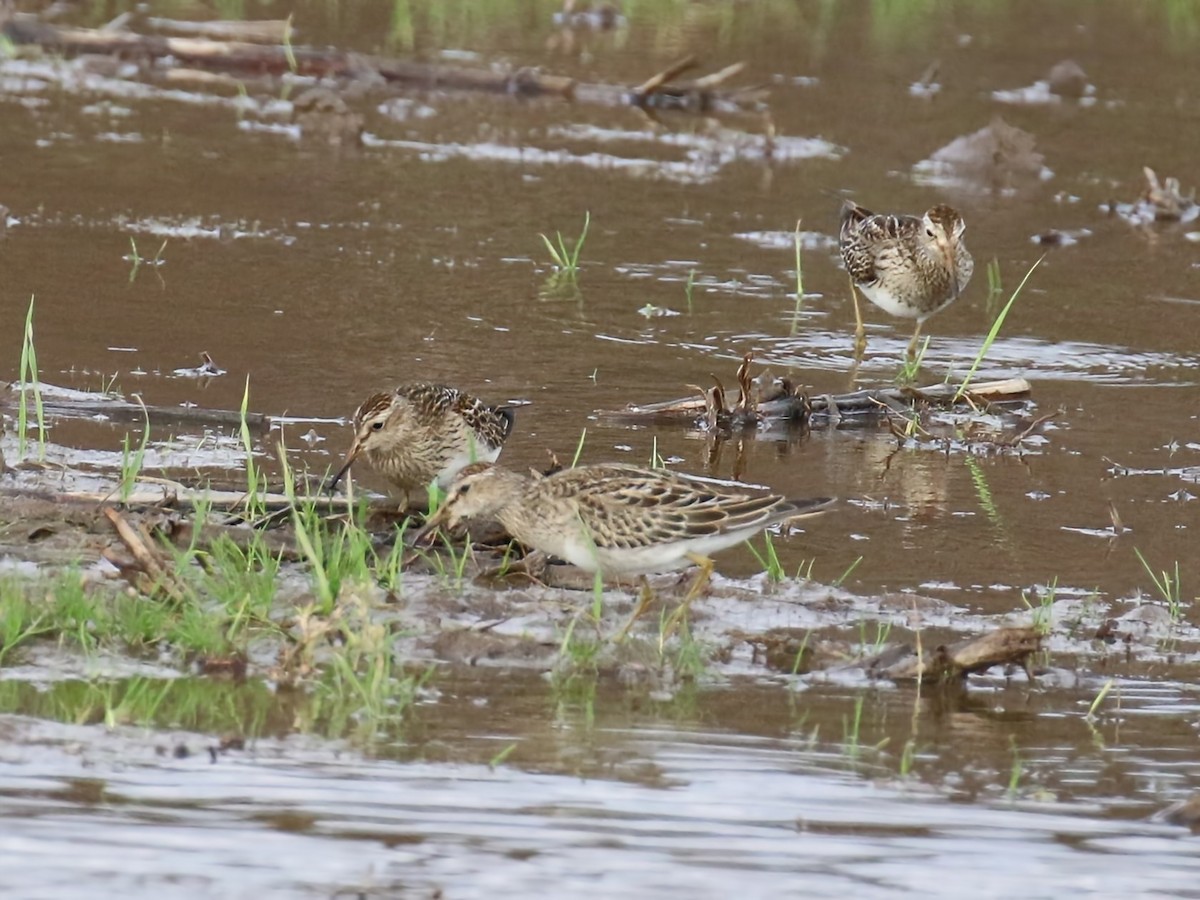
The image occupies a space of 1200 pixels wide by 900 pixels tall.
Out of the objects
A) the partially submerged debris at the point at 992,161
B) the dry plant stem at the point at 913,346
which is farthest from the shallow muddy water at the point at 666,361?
the dry plant stem at the point at 913,346

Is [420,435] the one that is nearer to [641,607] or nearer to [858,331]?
[641,607]

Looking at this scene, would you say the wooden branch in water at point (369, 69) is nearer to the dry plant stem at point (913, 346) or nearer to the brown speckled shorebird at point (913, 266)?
the brown speckled shorebird at point (913, 266)

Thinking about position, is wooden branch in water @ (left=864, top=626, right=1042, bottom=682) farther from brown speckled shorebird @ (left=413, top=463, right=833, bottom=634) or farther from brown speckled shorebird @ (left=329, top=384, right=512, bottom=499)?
brown speckled shorebird @ (left=329, top=384, right=512, bottom=499)

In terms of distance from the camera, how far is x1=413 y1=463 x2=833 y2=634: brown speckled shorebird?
7.16 meters

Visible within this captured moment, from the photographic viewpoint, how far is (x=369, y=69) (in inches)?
714

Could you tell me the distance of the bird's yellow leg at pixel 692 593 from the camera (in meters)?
6.83

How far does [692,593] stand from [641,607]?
18 cm

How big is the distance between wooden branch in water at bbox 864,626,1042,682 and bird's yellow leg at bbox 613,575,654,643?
2.54 feet

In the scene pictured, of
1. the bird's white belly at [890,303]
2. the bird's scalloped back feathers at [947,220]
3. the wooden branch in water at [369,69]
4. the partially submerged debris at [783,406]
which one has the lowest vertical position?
the partially submerged debris at [783,406]

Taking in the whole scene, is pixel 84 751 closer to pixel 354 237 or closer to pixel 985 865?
pixel 985 865

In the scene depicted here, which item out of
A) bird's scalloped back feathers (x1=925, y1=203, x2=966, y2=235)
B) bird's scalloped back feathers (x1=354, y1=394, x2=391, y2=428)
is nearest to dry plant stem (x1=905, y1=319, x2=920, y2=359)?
bird's scalloped back feathers (x1=925, y1=203, x2=966, y2=235)

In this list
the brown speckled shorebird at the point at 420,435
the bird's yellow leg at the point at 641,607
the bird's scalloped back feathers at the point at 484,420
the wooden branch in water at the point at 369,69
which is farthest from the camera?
the wooden branch in water at the point at 369,69

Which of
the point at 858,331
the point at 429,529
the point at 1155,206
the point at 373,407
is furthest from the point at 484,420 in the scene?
the point at 1155,206

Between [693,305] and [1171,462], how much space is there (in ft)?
11.2
